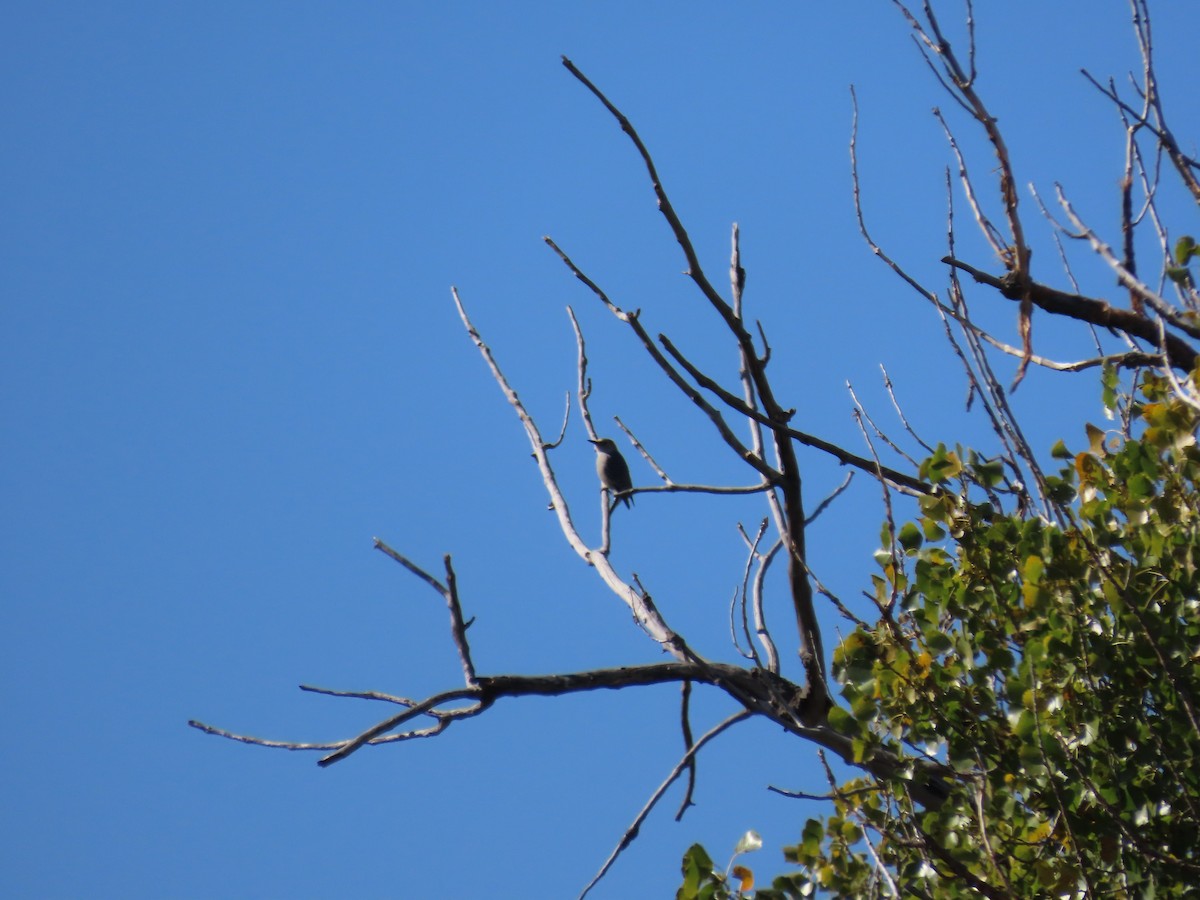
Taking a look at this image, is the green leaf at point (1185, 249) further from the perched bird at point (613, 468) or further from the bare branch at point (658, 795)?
the perched bird at point (613, 468)

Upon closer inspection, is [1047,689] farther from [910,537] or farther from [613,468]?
[613,468]

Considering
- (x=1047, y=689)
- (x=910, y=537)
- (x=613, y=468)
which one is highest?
(x=613, y=468)

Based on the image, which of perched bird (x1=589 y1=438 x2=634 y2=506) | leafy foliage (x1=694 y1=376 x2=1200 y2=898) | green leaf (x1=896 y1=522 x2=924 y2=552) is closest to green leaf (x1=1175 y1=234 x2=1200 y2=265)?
leafy foliage (x1=694 y1=376 x2=1200 y2=898)

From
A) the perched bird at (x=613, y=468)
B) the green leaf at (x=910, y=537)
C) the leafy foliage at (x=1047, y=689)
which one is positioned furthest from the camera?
the perched bird at (x=613, y=468)

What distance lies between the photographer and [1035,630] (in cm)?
280

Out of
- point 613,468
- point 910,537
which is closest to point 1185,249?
point 910,537

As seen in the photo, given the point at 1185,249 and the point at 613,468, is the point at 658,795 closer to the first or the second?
the point at 1185,249

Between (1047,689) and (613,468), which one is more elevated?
(613,468)

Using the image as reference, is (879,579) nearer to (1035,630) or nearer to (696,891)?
(1035,630)

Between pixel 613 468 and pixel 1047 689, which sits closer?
pixel 1047 689

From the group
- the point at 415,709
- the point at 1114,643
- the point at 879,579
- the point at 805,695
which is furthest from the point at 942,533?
the point at 415,709

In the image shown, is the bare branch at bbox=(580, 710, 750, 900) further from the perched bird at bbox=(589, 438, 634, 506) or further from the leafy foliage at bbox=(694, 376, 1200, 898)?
the perched bird at bbox=(589, 438, 634, 506)

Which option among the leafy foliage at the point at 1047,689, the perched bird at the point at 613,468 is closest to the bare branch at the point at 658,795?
the leafy foliage at the point at 1047,689

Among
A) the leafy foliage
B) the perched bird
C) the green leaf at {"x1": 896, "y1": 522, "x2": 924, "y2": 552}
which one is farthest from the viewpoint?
the perched bird
